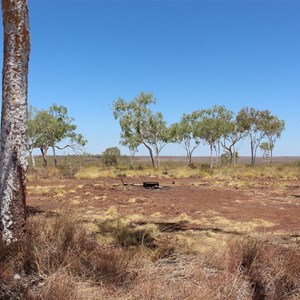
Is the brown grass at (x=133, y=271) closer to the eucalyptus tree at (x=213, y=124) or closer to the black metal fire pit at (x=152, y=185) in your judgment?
the black metal fire pit at (x=152, y=185)

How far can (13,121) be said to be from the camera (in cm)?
452

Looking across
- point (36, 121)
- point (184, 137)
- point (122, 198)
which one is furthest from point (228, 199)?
point (184, 137)

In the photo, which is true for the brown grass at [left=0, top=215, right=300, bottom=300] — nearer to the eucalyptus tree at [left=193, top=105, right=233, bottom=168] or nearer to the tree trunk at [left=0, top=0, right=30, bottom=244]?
the tree trunk at [left=0, top=0, right=30, bottom=244]

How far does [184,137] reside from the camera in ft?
170

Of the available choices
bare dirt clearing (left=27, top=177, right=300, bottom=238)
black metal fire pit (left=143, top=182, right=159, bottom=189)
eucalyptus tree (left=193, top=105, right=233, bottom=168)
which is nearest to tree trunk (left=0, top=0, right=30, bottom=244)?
bare dirt clearing (left=27, top=177, right=300, bottom=238)

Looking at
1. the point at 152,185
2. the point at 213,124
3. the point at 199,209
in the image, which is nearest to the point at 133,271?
the point at 199,209

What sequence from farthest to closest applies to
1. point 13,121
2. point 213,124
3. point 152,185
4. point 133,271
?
point 213,124 < point 152,185 < point 13,121 < point 133,271

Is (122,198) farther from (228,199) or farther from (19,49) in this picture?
(19,49)

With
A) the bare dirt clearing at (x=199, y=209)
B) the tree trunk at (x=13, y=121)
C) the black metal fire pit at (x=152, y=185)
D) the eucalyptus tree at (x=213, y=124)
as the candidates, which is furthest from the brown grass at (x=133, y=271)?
the eucalyptus tree at (x=213, y=124)

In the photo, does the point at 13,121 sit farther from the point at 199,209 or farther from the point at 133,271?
the point at 199,209

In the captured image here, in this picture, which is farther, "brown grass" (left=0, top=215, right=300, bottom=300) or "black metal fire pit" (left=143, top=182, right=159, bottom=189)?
"black metal fire pit" (left=143, top=182, right=159, bottom=189)

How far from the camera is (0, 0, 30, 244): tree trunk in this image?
176 inches

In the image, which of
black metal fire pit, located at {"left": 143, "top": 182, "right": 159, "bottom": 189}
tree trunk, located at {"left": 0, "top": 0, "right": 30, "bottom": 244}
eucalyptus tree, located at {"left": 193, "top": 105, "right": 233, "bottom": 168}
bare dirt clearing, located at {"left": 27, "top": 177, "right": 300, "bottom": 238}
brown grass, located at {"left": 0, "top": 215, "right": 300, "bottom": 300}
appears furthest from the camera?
eucalyptus tree, located at {"left": 193, "top": 105, "right": 233, "bottom": 168}

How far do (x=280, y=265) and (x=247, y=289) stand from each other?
1.82 feet
